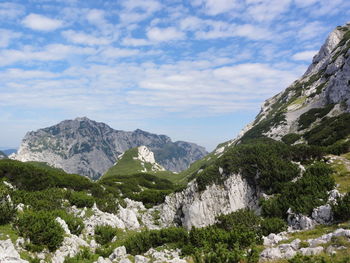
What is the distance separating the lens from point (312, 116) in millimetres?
77812

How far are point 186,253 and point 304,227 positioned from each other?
10.1 m

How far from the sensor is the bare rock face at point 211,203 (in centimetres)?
4309

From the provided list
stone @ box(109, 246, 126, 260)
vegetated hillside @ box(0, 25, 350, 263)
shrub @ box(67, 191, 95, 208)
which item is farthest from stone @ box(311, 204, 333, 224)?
shrub @ box(67, 191, 95, 208)

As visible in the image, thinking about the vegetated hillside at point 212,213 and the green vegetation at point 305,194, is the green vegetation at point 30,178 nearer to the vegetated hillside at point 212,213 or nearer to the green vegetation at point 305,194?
the vegetated hillside at point 212,213

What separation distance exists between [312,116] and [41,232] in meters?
77.9

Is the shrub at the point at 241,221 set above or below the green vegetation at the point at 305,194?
below

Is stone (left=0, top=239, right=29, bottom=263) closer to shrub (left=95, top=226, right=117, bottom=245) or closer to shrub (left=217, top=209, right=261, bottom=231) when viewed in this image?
shrub (left=95, top=226, right=117, bottom=245)

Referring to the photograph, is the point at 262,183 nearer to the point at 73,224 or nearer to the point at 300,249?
the point at 300,249

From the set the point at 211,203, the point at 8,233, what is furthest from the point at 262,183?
the point at 8,233

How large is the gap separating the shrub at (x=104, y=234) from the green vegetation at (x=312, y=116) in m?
64.1

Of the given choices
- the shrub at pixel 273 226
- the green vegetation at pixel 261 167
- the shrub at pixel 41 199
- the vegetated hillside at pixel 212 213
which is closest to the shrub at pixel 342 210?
the vegetated hillside at pixel 212 213

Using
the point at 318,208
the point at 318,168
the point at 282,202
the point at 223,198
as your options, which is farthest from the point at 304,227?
the point at 223,198

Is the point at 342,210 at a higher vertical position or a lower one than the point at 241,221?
higher

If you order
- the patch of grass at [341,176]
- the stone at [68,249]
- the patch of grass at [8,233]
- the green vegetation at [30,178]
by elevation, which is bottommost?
the stone at [68,249]
